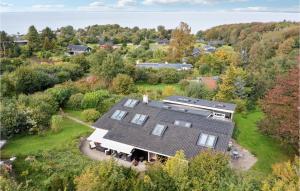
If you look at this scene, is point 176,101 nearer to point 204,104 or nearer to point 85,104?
point 204,104

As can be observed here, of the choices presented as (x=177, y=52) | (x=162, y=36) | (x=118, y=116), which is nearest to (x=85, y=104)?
(x=118, y=116)

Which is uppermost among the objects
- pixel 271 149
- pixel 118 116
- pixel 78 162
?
pixel 118 116

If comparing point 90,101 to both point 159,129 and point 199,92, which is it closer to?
point 159,129

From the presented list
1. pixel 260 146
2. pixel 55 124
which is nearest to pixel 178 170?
pixel 260 146

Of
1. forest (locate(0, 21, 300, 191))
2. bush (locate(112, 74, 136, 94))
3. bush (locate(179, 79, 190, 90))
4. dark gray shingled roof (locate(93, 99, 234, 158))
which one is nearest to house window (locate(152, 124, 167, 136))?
dark gray shingled roof (locate(93, 99, 234, 158))

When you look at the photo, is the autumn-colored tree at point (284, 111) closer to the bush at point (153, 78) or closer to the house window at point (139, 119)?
the house window at point (139, 119)

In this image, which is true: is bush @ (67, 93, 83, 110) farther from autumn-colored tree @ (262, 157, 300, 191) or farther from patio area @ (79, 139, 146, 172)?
autumn-colored tree @ (262, 157, 300, 191)
